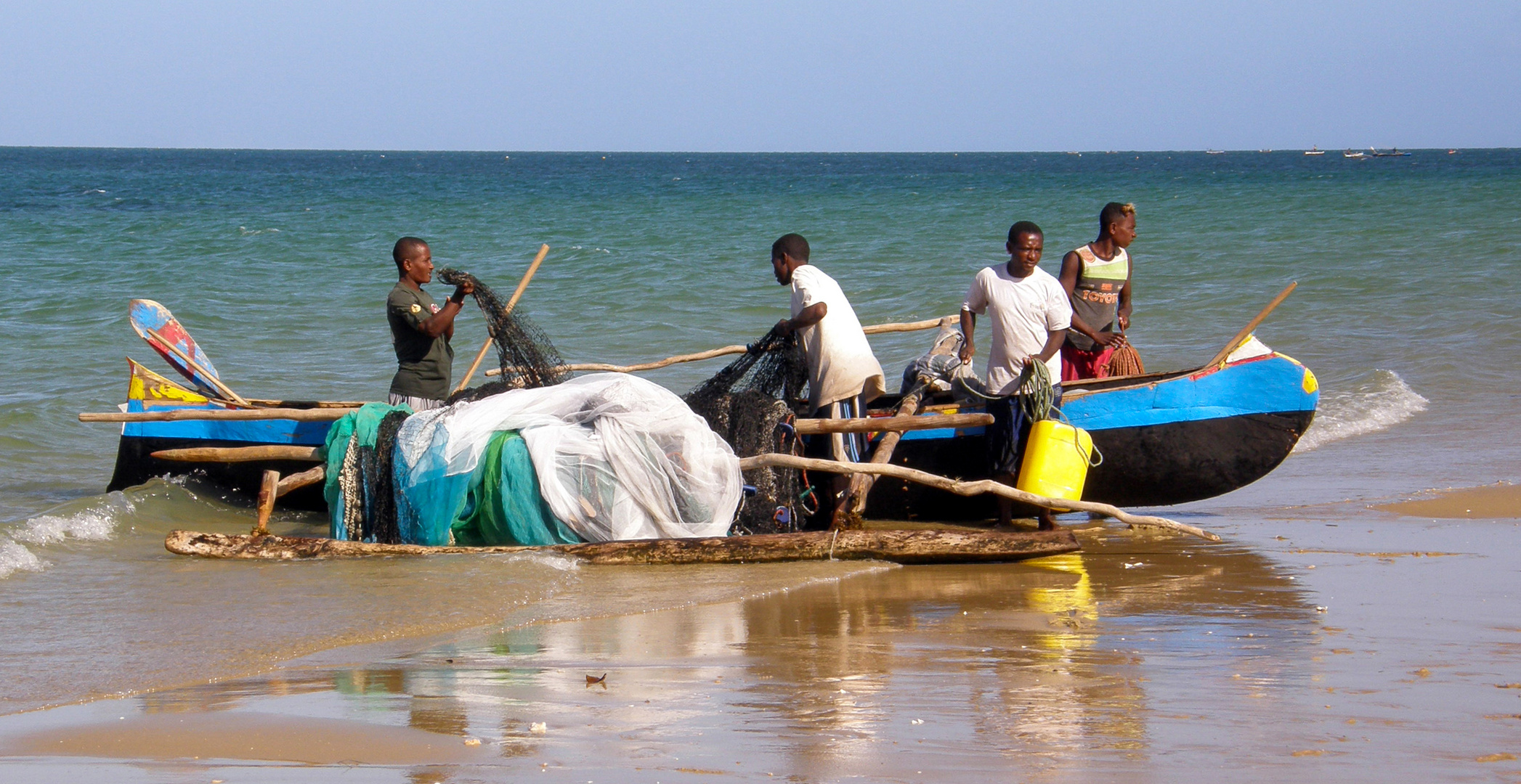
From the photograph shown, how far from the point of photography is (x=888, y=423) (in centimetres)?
613

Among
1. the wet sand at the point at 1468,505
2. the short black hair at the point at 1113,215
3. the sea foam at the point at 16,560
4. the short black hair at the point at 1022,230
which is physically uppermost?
the short black hair at the point at 1113,215

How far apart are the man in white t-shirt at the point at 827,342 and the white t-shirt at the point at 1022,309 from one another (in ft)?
1.91

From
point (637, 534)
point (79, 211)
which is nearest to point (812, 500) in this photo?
point (637, 534)

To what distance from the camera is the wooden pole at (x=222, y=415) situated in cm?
652

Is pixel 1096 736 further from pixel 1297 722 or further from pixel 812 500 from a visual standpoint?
pixel 812 500

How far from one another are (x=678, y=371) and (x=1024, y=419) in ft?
18.8

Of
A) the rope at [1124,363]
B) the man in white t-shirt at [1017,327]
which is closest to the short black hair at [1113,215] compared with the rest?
the man in white t-shirt at [1017,327]

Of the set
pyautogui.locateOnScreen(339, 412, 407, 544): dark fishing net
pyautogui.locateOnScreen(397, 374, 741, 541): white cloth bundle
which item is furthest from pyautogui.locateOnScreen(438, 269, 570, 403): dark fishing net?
pyautogui.locateOnScreen(397, 374, 741, 541): white cloth bundle

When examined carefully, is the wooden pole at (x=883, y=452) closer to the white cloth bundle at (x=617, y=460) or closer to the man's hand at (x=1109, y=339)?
the white cloth bundle at (x=617, y=460)

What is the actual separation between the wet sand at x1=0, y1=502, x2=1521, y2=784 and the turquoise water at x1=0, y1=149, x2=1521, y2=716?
1.70m

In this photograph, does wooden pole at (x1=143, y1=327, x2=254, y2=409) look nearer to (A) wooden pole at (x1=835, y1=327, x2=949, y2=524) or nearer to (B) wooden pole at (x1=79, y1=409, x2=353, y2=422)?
(B) wooden pole at (x1=79, y1=409, x2=353, y2=422)

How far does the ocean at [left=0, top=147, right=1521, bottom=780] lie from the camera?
497 centimetres

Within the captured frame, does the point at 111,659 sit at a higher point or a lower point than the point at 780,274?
lower

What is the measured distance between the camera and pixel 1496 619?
449 cm
